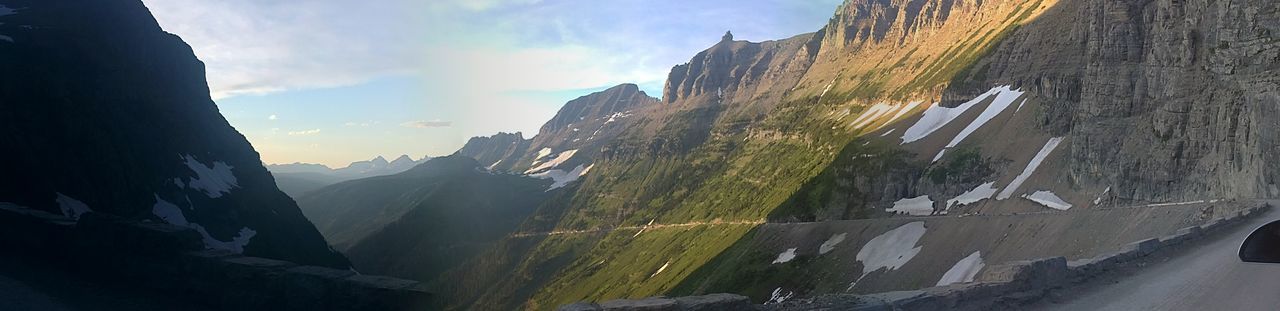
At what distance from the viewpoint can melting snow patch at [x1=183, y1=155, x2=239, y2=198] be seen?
84188mm

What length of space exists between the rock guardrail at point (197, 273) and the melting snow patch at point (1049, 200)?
79594 millimetres

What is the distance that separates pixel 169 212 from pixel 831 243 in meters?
81.5

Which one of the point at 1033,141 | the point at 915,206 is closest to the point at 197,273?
the point at 1033,141

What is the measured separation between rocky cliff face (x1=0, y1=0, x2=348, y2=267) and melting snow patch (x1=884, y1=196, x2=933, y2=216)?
8931 cm

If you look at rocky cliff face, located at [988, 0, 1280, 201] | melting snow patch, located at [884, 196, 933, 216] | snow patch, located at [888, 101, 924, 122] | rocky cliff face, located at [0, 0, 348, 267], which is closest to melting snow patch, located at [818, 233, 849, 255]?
melting snow patch, located at [884, 196, 933, 216]

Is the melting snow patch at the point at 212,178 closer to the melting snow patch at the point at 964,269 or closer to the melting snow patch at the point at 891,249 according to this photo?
the melting snow patch at the point at 891,249

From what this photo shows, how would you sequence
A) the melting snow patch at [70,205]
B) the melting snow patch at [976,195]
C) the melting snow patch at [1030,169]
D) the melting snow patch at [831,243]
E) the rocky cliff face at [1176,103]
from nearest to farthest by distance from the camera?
the melting snow patch at [70,205] < the rocky cliff face at [1176,103] < the melting snow patch at [1030,169] < the melting snow patch at [831,243] < the melting snow patch at [976,195]

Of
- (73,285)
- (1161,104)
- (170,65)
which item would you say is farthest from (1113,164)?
(170,65)

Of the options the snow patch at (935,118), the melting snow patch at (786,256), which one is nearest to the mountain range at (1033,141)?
the snow patch at (935,118)

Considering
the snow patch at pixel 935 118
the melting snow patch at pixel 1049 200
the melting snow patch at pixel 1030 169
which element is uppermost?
the snow patch at pixel 935 118

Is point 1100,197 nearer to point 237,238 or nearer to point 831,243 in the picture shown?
point 831,243

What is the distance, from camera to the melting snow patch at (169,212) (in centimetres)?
6838

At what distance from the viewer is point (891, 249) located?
74.6 metres

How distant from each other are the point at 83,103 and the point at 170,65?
45.2 m
